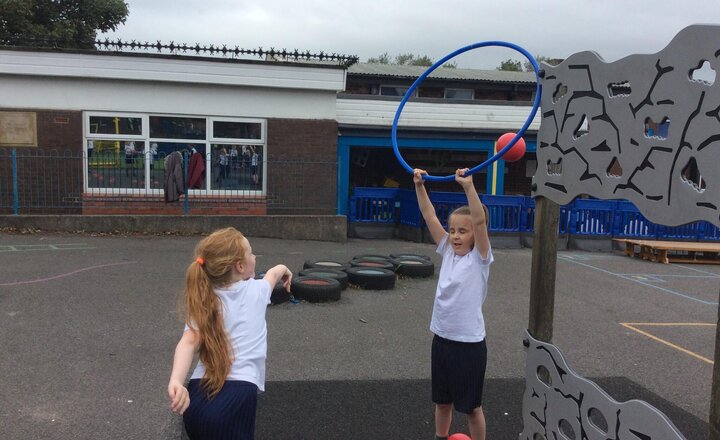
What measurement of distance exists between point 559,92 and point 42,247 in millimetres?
10664

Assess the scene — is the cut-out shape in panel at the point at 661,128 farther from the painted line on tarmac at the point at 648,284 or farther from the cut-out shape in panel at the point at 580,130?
the painted line on tarmac at the point at 648,284

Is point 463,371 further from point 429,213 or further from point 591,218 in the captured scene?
point 591,218

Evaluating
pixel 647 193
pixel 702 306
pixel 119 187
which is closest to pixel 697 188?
pixel 647 193

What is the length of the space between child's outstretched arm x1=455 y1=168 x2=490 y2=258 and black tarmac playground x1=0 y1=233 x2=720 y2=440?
155 cm

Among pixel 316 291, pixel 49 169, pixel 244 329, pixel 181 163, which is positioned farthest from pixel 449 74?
pixel 244 329

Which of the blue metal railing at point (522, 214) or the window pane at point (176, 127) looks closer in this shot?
the window pane at point (176, 127)

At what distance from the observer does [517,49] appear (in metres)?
3.44

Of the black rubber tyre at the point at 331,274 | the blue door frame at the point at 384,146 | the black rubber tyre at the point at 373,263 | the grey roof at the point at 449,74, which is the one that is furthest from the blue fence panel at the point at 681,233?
the black rubber tyre at the point at 331,274

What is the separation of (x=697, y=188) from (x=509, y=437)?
8.03 feet

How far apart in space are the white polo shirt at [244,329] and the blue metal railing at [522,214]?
11.4 m

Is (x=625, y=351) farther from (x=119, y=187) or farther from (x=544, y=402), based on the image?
(x=119, y=187)

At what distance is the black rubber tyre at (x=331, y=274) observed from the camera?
8180 millimetres

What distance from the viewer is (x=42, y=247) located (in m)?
10.9

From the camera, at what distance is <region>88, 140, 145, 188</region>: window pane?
13.4 m
